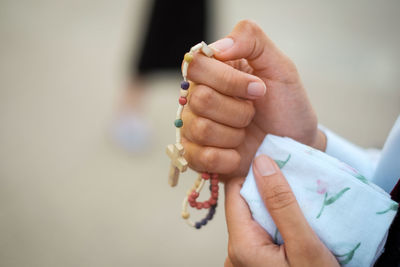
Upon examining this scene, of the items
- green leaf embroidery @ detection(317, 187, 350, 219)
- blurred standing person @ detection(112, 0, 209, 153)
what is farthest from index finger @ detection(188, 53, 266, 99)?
blurred standing person @ detection(112, 0, 209, 153)

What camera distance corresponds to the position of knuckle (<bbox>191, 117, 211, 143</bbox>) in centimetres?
68

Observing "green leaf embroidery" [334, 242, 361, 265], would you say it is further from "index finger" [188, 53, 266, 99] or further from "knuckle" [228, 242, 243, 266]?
"index finger" [188, 53, 266, 99]

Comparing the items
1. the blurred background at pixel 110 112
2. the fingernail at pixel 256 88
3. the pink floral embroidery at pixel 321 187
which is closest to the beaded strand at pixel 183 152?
the fingernail at pixel 256 88

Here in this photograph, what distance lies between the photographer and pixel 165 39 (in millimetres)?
1664

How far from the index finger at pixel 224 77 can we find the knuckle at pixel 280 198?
21 centimetres

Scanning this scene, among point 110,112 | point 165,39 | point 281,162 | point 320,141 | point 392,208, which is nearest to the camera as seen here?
point 392,208

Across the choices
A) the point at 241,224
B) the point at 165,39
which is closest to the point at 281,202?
the point at 241,224

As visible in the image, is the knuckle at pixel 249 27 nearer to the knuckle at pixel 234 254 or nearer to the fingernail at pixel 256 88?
the fingernail at pixel 256 88

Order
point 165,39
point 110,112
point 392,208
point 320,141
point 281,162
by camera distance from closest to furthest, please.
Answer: point 392,208
point 281,162
point 320,141
point 165,39
point 110,112

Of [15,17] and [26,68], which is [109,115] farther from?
[15,17]

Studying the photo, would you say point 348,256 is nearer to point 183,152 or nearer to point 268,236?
point 268,236

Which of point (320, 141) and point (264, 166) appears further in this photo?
point (320, 141)

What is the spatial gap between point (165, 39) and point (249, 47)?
1121mm

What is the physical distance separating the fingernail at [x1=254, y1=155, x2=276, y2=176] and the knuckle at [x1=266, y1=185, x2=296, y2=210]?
44 mm
